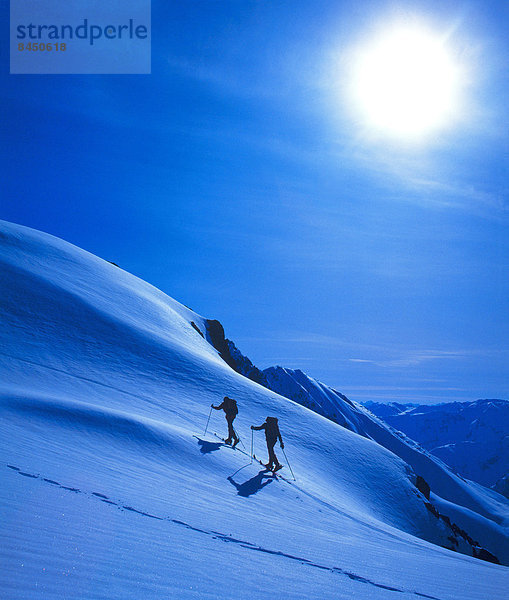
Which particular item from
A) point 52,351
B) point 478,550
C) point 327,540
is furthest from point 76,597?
point 478,550

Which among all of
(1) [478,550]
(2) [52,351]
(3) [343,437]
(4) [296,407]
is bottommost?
(1) [478,550]

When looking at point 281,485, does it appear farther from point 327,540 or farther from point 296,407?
point 296,407

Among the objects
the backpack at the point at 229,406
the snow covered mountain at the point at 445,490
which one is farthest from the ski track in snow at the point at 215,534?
the snow covered mountain at the point at 445,490

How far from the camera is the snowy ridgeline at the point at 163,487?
507 cm

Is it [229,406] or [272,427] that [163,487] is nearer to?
[272,427]

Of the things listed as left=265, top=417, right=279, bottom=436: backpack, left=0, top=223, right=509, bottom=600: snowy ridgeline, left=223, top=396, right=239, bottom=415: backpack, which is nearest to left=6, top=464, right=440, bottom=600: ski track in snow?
left=0, top=223, right=509, bottom=600: snowy ridgeline

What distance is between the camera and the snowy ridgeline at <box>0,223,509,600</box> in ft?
16.6

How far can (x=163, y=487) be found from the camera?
370 inches

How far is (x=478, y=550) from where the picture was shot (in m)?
26.4

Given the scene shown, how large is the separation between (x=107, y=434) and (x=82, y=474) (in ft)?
12.0

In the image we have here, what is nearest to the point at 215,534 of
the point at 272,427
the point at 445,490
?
the point at 272,427

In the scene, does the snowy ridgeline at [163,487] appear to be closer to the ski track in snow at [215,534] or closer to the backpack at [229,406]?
the ski track in snow at [215,534]

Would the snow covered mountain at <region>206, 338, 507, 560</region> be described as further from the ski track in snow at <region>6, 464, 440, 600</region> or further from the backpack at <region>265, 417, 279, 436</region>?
the ski track in snow at <region>6, 464, 440, 600</region>

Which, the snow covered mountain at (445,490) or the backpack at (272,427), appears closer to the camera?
the backpack at (272,427)
